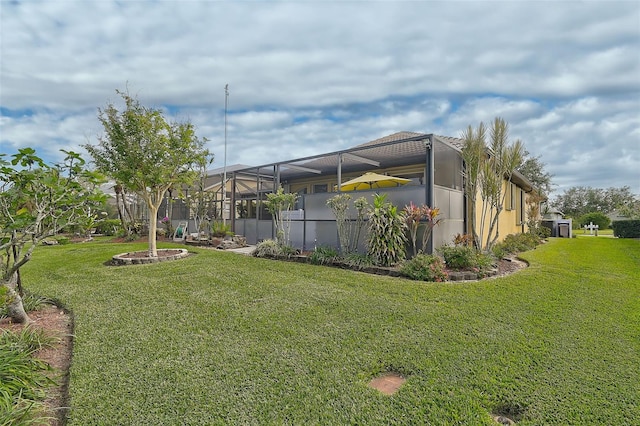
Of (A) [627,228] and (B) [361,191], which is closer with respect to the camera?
(B) [361,191]

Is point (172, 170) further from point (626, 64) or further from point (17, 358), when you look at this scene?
point (626, 64)

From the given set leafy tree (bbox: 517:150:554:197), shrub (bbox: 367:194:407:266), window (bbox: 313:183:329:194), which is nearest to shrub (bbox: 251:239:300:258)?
shrub (bbox: 367:194:407:266)

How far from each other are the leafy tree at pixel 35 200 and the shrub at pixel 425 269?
206 inches

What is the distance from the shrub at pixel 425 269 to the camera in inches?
233

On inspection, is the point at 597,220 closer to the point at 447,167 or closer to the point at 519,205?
the point at 519,205

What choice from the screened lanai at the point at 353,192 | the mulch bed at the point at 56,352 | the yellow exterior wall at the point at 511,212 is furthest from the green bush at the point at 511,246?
the mulch bed at the point at 56,352

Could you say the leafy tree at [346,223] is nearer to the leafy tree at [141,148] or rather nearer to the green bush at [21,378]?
the leafy tree at [141,148]

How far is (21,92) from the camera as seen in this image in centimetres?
830

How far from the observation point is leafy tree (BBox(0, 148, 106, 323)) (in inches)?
123

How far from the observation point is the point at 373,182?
839 centimetres

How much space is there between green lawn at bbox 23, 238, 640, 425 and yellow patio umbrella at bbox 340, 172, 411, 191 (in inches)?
130

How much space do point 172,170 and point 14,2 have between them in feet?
13.6

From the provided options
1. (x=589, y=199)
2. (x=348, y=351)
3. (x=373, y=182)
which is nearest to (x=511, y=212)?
(x=373, y=182)

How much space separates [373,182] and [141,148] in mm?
6137
